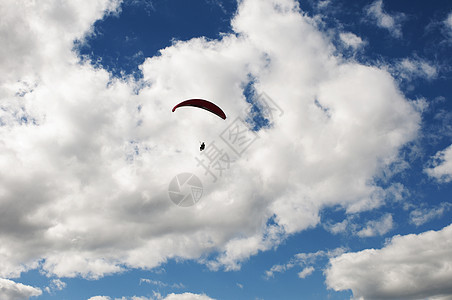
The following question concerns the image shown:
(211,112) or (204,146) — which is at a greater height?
(211,112)

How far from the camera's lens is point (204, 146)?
67.5 m

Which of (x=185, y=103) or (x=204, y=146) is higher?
(x=185, y=103)

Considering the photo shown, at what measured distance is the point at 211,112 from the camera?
7012cm

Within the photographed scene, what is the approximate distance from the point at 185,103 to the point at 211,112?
5323 mm

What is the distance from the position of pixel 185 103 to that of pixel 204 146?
28.3ft

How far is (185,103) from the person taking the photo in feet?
223

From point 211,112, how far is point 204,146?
7.04 m
